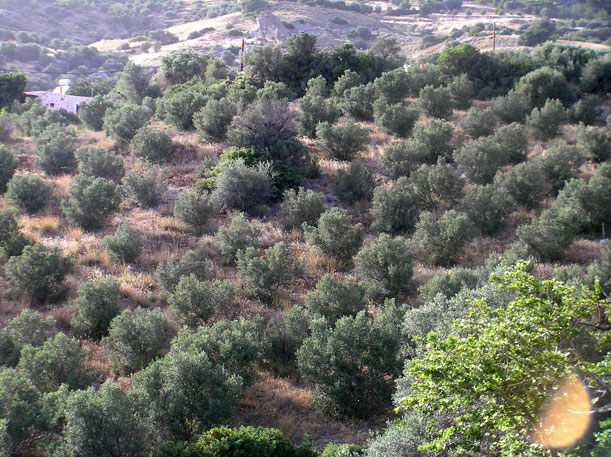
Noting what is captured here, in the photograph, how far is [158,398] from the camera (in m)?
6.02

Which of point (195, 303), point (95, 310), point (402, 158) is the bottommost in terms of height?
point (95, 310)

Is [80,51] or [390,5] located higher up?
[390,5]

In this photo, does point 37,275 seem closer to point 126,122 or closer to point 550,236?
point 550,236

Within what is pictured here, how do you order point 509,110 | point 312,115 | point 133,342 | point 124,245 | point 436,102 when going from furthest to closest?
point 509,110, point 436,102, point 312,115, point 124,245, point 133,342

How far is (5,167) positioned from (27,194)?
2.71 metres

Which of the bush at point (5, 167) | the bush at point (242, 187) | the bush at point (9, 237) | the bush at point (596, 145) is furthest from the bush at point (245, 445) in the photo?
the bush at point (596, 145)

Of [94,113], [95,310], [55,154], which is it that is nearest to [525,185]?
[95,310]

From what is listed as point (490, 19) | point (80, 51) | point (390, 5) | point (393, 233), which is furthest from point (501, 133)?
point (390, 5)

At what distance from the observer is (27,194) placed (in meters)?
13.9

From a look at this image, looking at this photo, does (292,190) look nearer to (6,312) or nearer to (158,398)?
(6,312)

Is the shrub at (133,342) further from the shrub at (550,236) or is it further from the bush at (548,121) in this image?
the bush at (548,121)

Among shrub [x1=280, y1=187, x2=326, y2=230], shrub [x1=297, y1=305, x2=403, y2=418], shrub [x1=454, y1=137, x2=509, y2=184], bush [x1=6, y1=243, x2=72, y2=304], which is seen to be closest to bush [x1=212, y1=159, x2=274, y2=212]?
shrub [x1=280, y1=187, x2=326, y2=230]

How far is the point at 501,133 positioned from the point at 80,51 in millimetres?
51526

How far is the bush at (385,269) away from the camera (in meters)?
10.1
